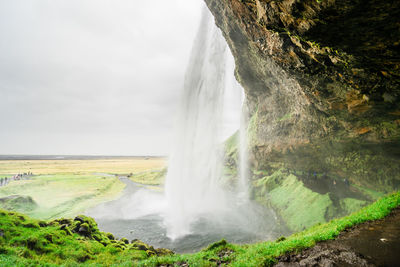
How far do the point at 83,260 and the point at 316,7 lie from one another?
15.6 m

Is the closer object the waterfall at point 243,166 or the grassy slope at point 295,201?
the grassy slope at point 295,201

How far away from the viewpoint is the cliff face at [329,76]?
693cm

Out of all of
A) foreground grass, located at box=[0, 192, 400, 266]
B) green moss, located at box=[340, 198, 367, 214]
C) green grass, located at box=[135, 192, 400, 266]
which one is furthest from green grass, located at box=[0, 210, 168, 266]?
green moss, located at box=[340, 198, 367, 214]

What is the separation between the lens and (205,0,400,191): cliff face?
6930 millimetres

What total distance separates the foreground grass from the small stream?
8209 millimetres

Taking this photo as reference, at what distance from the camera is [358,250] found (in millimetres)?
6305

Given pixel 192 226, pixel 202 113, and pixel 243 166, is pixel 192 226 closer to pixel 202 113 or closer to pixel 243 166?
pixel 243 166

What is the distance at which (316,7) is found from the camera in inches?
259

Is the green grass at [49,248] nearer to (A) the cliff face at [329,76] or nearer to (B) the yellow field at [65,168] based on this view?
(A) the cliff face at [329,76]

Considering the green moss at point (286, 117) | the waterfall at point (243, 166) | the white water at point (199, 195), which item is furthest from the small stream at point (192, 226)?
the green moss at point (286, 117)

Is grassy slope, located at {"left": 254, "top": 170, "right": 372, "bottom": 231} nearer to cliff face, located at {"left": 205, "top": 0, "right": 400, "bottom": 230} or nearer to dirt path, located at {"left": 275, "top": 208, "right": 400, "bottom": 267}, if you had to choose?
cliff face, located at {"left": 205, "top": 0, "right": 400, "bottom": 230}

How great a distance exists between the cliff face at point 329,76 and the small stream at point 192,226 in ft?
40.1

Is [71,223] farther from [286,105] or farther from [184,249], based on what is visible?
[286,105]

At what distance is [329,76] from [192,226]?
21.4m
